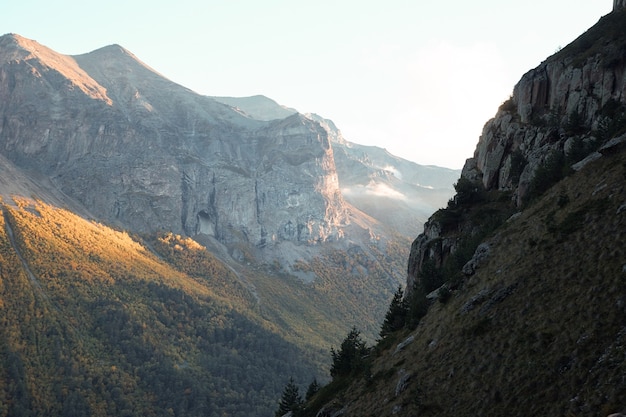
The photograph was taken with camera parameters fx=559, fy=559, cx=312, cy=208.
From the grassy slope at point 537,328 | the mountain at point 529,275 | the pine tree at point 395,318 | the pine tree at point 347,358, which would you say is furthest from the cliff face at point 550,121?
the pine tree at point 347,358

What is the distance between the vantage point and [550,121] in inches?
2746

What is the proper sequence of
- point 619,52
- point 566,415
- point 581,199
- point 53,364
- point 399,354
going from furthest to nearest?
point 53,364
point 619,52
point 399,354
point 581,199
point 566,415

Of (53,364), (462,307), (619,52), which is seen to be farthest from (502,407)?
(53,364)

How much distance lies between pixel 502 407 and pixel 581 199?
22958mm

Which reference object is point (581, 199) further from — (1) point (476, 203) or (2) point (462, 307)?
(1) point (476, 203)

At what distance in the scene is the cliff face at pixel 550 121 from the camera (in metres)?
61.3

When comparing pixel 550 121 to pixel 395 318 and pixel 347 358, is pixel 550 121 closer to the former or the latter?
pixel 395 318

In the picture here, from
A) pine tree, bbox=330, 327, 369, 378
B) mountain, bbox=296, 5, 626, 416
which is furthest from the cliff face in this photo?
pine tree, bbox=330, 327, 369, 378

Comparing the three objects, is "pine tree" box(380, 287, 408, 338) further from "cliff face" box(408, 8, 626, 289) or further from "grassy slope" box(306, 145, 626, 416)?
"grassy slope" box(306, 145, 626, 416)

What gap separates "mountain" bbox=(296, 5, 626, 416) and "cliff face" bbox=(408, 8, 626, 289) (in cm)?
20

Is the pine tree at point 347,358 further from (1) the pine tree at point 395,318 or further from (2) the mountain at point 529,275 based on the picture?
(1) the pine tree at point 395,318

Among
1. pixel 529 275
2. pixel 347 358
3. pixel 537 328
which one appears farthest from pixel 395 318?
pixel 537 328

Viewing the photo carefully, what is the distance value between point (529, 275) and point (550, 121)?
33163 millimetres

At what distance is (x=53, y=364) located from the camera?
7864 inches
